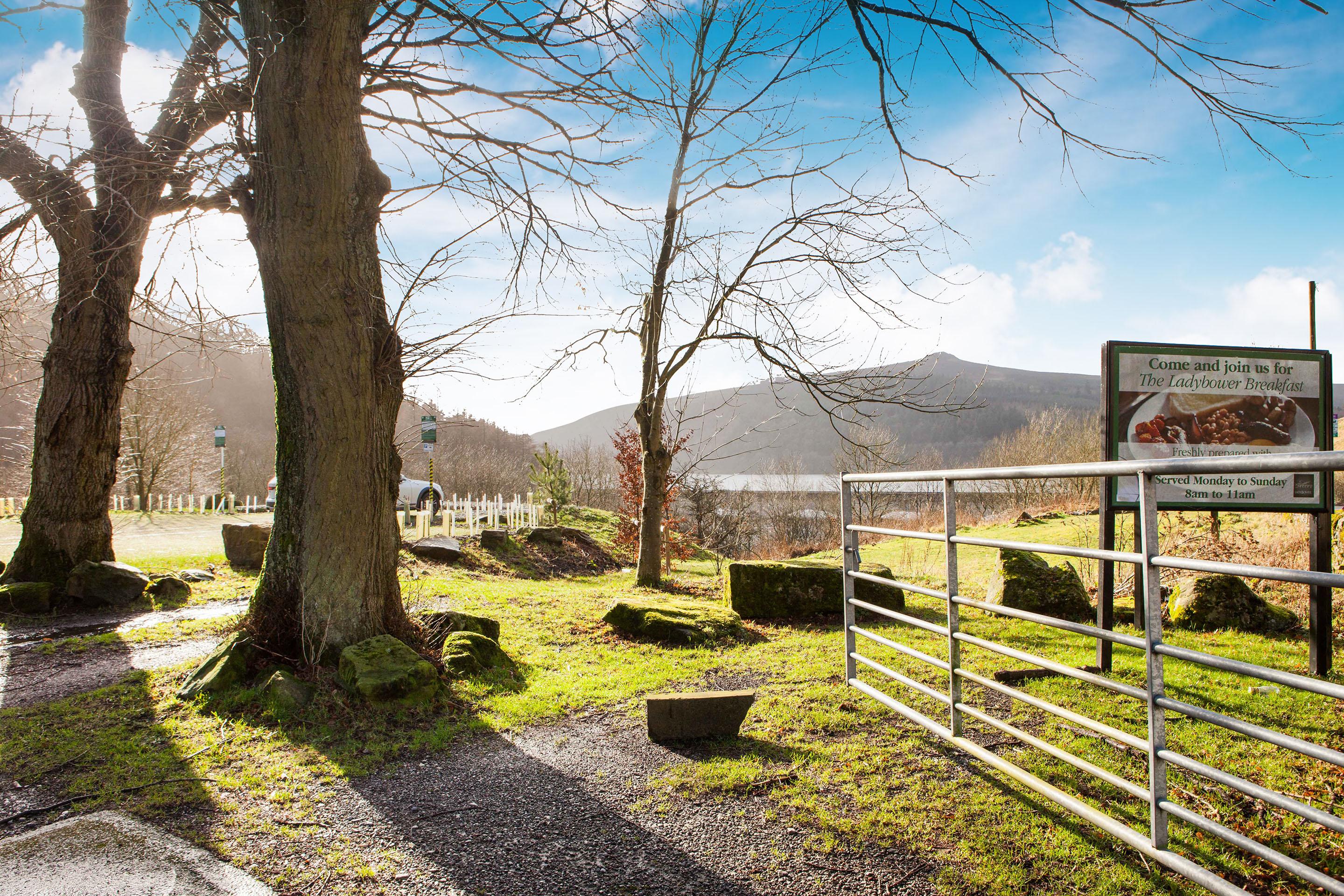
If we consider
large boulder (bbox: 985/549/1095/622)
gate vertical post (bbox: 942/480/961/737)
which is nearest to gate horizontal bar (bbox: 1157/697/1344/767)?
gate vertical post (bbox: 942/480/961/737)

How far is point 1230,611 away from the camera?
7.23m

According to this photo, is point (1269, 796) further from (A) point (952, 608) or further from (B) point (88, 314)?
(B) point (88, 314)

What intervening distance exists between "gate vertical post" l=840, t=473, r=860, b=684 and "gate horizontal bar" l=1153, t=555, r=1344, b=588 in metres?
2.43

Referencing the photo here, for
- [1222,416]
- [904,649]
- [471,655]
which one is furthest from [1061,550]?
[471,655]

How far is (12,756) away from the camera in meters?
4.11

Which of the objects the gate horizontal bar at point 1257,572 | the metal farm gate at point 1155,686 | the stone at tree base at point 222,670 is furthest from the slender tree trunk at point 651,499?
the gate horizontal bar at point 1257,572

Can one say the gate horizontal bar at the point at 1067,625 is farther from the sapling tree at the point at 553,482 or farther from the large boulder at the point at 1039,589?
the sapling tree at the point at 553,482

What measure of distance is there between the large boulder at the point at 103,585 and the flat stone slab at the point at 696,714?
748 cm

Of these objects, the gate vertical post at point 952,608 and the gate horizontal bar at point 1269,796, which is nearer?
the gate horizontal bar at point 1269,796

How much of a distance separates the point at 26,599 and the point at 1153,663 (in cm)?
1031

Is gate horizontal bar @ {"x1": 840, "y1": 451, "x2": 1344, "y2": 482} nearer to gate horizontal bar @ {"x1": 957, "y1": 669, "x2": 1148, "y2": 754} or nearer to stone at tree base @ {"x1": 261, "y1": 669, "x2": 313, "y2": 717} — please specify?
gate horizontal bar @ {"x1": 957, "y1": 669, "x2": 1148, "y2": 754}

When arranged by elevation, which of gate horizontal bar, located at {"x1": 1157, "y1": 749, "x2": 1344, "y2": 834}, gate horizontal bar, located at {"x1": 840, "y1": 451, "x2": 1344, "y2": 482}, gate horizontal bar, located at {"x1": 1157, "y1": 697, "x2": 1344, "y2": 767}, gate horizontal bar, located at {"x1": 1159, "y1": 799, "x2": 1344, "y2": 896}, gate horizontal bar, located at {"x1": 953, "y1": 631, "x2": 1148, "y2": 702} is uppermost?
gate horizontal bar, located at {"x1": 840, "y1": 451, "x2": 1344, "y2": 482}

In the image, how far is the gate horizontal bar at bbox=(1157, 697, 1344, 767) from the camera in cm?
196

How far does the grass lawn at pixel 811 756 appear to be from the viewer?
9.68ft
